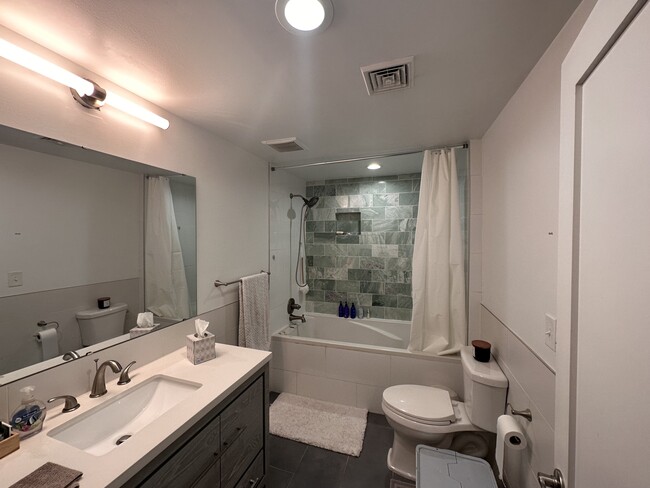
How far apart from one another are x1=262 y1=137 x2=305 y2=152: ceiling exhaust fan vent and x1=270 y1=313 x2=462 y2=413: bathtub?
5.80 feet

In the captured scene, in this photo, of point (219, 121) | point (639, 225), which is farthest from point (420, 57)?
point (219, 121)

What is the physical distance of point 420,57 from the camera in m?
1.16

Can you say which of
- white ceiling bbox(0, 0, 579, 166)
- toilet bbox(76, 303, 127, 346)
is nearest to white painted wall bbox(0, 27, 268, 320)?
white ceiling bbox(0, 0, 579, 166)

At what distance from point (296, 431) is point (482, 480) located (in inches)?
51.8

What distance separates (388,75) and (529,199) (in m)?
0.90

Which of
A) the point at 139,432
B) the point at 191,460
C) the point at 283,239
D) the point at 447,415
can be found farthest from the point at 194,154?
the point at 447,415

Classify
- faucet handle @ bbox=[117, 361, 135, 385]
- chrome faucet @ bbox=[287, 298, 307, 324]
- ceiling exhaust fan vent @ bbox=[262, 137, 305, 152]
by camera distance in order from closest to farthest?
faucet handle @ bbox=[117, 361, 135, 385], ceiling exhaust fan vent @ bbox=[262, 137, 305, 152], chrome faucet @ bbox=[287, 298, 307, 324]

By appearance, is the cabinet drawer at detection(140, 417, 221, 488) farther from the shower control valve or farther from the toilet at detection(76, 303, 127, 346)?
the shower control valve

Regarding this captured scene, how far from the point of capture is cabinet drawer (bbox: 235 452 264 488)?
1389mm

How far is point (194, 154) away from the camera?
6.07ft

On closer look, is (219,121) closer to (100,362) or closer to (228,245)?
(228,245)

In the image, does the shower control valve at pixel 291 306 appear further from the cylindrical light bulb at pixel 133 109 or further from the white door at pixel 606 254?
the white door at pixel 606 254

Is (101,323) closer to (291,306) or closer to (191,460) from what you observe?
(191,460)

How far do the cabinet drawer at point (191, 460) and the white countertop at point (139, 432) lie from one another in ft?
0.27
